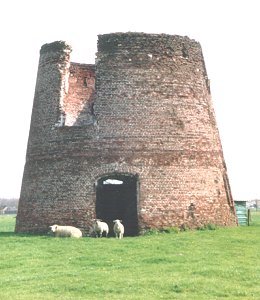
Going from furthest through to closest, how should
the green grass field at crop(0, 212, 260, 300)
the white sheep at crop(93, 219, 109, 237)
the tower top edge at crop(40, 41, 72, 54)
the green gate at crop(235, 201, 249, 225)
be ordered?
the green gate at crop(235, 201, 249, 225), the tower top edge at crop(40, 41, 72, 54), the white sheep at crop(93, 219, 109, 237), the green grass field at crop(0, 212, 260, 300)

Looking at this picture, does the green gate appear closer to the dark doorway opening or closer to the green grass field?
the dark doorway opening

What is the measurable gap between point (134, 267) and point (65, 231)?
5.51m

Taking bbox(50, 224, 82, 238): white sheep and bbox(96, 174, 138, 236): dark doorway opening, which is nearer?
bbox(50, 224, 82, 238): white sheep

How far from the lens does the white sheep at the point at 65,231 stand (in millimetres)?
16969

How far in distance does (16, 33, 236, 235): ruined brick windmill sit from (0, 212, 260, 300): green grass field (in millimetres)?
1481

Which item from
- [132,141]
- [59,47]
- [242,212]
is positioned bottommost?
[242,212]

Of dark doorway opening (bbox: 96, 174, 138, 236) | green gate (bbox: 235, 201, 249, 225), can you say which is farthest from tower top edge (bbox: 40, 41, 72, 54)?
green gate (bbox: 235, 201, 249, 225)

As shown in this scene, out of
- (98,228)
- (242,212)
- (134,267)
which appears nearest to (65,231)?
(98,228)

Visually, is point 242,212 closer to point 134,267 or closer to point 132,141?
point 132,141

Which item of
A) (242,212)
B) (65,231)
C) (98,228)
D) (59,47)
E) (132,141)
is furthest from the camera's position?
(242,212)

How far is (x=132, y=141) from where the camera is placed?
713 inches

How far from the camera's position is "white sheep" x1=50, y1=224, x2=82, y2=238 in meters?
17.0

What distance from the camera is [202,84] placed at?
20.1 meters

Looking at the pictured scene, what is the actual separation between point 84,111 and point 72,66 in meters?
1.76
